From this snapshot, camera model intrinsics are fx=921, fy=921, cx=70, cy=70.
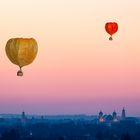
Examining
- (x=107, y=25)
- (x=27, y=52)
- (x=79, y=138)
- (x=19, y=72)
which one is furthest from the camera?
(x=79, y=138)

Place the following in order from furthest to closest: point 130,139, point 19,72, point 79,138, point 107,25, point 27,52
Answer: point 79,138
point 130,139
point 107,25
point 27,52
point 19,72

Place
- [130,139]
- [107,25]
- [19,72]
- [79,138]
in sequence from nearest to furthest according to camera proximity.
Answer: [19,72] < [107,25] < [130,139] < [79,138]

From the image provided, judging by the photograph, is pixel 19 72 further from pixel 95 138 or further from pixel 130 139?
pixel 95 138

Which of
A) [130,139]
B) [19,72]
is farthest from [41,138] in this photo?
[19,72]

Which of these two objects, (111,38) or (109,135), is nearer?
(111,38)

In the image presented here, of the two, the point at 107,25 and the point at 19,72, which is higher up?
the point at 107,25

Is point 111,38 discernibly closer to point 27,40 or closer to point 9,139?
point 27,40

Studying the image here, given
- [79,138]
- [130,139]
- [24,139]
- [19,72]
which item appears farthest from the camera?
[79,138]

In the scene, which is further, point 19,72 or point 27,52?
point 27,52

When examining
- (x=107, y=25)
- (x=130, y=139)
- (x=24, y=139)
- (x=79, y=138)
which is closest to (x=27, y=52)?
(x=107, y=25)
